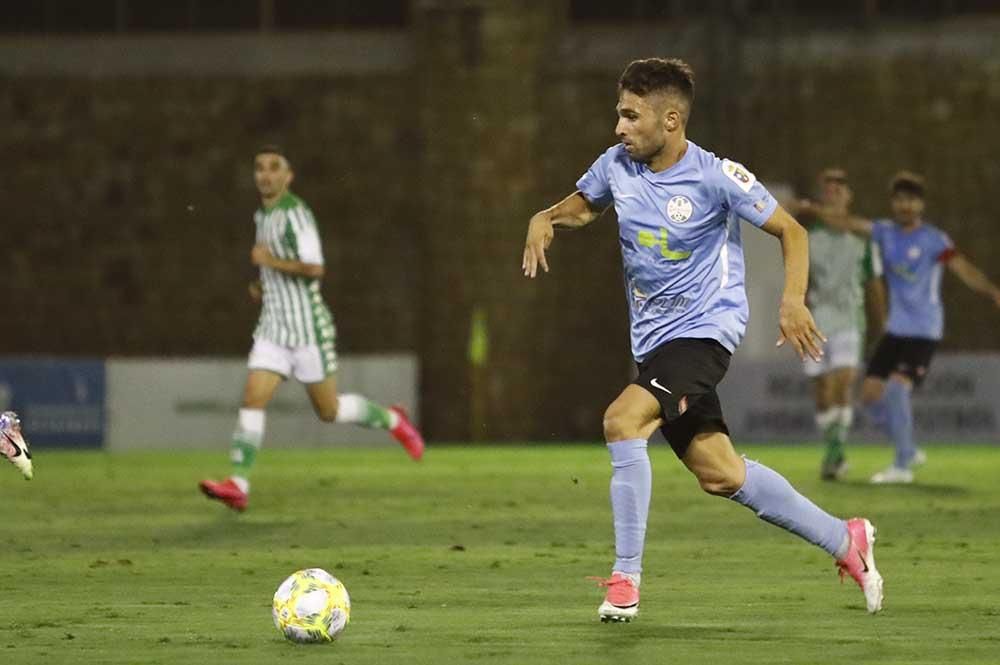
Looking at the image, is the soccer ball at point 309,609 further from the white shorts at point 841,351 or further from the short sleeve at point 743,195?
the white shorts at point 841,351

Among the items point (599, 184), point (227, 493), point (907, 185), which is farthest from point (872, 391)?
point (599, 184)

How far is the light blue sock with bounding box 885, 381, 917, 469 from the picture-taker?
14445mm

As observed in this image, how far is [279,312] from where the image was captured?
12656 mm

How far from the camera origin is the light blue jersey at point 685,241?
721cm

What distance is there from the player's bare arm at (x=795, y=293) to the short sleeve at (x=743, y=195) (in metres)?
0.04

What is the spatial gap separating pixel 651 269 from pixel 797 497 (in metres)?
0.95

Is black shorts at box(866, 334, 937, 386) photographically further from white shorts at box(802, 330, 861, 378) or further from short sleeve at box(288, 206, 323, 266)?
short sleeve at box(288, 206, 323, 266)

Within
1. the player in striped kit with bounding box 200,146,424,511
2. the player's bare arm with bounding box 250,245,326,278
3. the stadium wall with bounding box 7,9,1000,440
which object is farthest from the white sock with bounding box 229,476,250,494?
the stadium wall with bounding box 7,9,1000,440

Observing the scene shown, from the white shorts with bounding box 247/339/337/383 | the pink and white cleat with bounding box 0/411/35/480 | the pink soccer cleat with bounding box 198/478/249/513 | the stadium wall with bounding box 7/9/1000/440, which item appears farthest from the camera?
the stadium wall with bounding box 7/9/1000/440

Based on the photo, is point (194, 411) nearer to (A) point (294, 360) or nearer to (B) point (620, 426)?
(A) point (294, 360)

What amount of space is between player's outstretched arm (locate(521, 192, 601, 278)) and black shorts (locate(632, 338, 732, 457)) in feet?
1.71

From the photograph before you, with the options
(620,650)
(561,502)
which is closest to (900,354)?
(561,502)

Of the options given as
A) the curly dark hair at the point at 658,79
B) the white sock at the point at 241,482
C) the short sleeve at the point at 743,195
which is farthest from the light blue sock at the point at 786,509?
the white sock at the point at 241,482

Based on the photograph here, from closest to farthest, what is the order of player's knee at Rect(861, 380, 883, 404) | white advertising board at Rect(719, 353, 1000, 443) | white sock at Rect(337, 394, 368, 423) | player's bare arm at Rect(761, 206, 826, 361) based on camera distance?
player's bare arm at Rect(761, 206, 826, 361) → white sock at Rect(337, 394, 368, 423) → player's knee at Rect(861, 380, 883, 404) → white advertising board at Rect(719, 353, 1000, 443)
